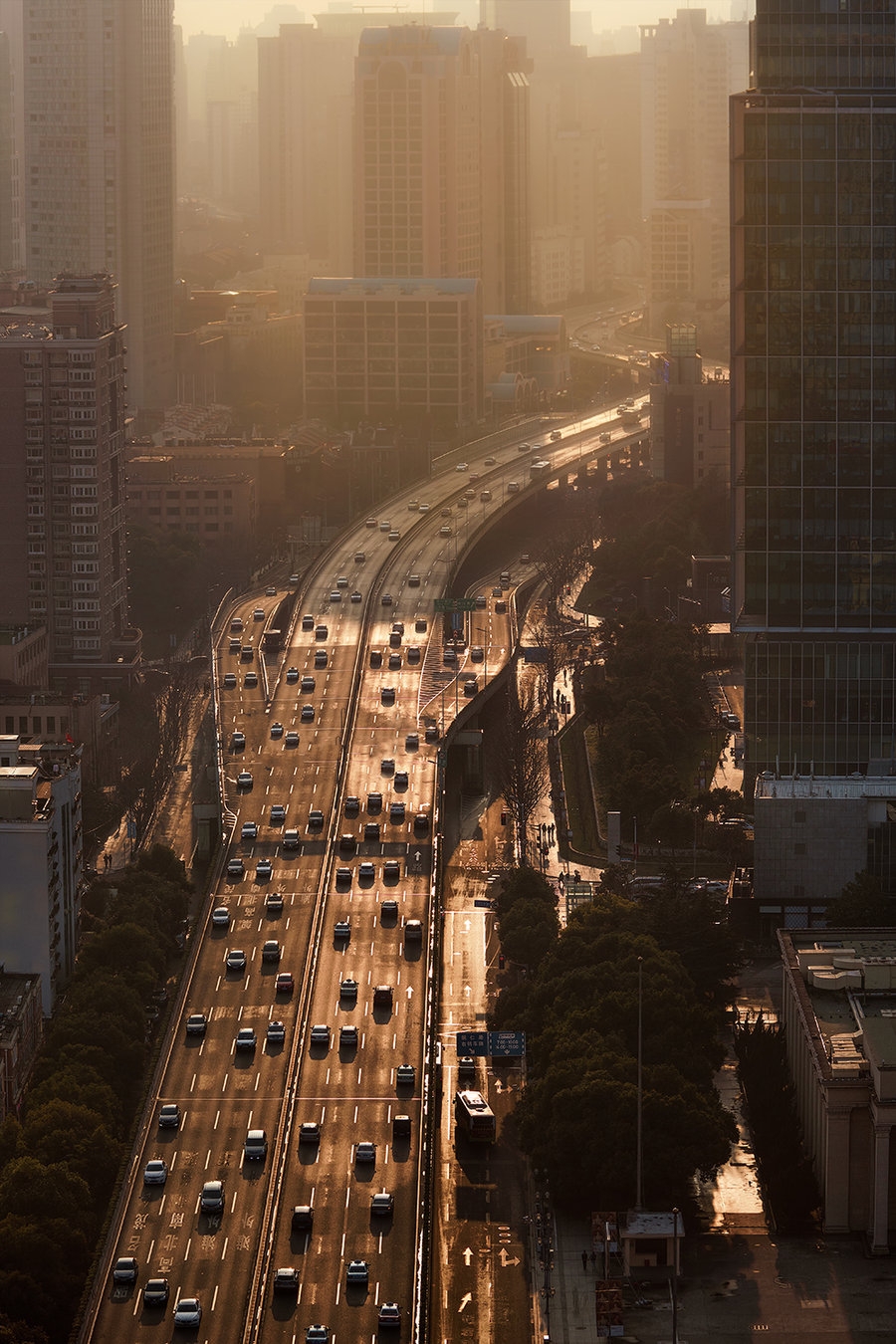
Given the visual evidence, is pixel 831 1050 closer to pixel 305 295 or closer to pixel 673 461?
pixel 673 461

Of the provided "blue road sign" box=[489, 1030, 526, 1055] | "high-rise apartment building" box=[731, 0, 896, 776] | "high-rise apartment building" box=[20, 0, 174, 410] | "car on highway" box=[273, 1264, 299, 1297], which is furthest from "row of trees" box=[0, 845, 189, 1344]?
"high-rise apartment building" box=[20, 0, 174, 410]

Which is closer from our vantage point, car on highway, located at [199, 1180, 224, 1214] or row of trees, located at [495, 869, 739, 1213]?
car on highway, located at [199, 1180, 224, 1214]

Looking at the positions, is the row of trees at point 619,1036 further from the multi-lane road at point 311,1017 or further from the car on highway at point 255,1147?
the car on highway at point 255,1147

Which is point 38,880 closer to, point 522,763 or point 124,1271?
point 124,1271

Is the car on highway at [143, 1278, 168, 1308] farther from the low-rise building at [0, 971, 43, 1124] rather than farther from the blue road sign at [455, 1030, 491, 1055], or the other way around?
the blue road sign at [455, 1030, 491, 1055]

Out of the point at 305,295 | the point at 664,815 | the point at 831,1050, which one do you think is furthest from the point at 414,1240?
the point at 305,295

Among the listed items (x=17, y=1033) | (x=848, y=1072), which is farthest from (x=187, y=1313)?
(x=848, y=1072)
